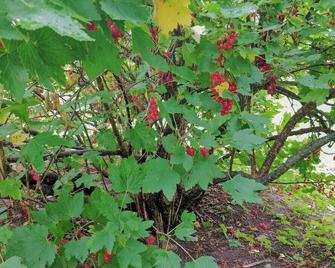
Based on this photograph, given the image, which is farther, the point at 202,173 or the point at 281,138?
the point at 281,138

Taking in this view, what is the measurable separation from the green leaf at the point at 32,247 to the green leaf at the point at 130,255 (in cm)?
27

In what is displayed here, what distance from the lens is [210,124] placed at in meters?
1.81

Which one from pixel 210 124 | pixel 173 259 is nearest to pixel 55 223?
pixel 173 259

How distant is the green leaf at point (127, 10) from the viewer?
0.86 metres

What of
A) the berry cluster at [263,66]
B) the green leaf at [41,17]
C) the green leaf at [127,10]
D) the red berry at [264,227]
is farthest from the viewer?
the red berry at [264,227]

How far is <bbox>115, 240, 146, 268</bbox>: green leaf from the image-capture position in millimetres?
1672

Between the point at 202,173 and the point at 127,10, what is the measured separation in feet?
3.22

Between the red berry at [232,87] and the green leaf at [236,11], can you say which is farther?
the red berry at [232,87]

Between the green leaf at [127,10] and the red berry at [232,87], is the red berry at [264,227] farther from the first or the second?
the green leaf at [127,10]

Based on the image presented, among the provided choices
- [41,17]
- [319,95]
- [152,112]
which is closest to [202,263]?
[152,112]

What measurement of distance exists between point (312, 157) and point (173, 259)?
1935mm

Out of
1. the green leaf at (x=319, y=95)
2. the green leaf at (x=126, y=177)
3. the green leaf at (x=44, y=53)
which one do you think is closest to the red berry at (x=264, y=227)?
the green leaf at (x=319, y=95)

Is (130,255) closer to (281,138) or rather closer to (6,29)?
(6,29)

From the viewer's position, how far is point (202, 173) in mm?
1741
